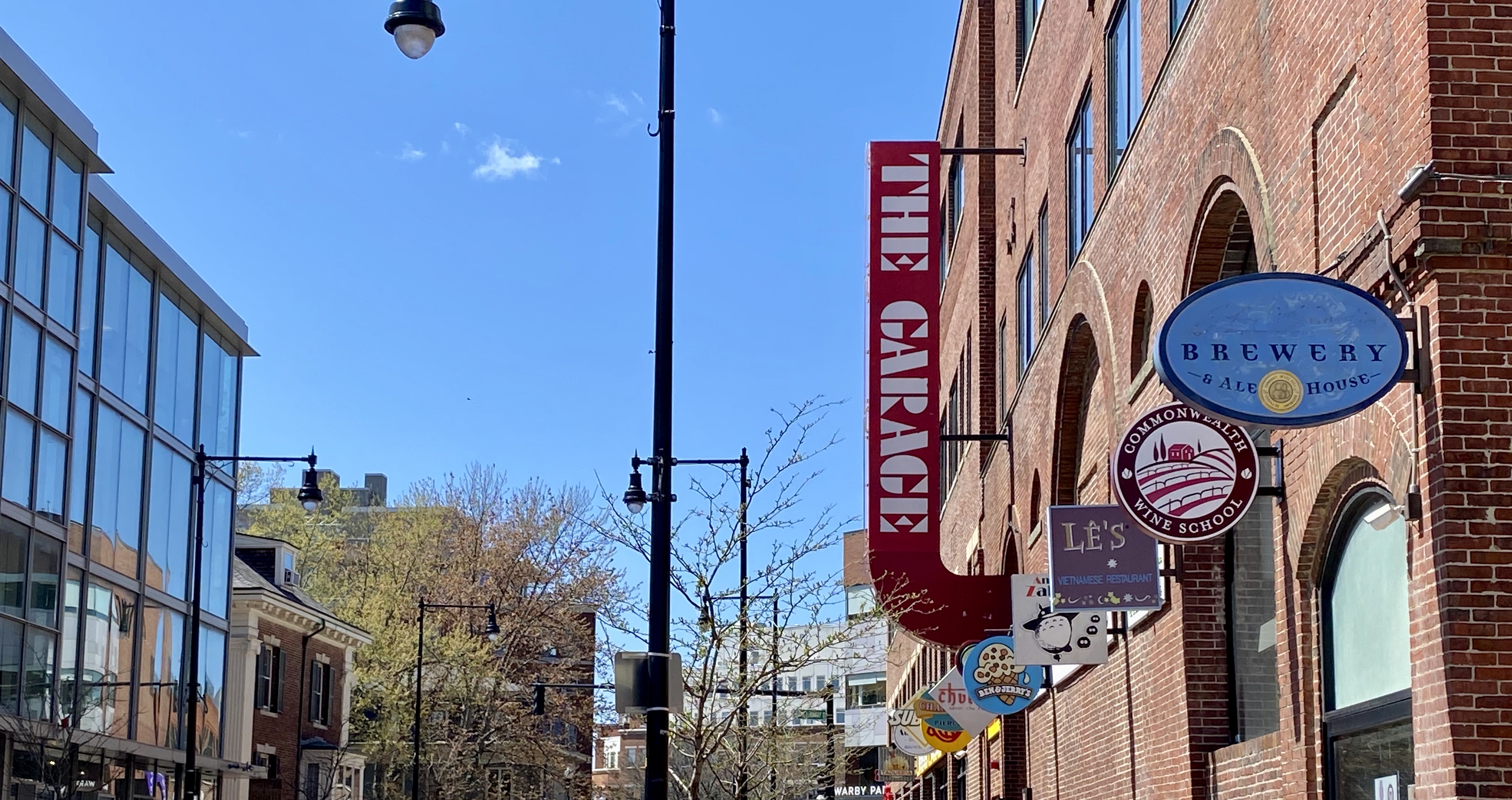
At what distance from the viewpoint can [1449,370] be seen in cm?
914

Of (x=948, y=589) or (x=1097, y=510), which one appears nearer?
(x=1097, y=510)

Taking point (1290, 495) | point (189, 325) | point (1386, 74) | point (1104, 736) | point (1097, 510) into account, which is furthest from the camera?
point (189, 325)

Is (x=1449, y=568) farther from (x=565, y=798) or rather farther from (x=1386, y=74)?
(x=565, y=798)

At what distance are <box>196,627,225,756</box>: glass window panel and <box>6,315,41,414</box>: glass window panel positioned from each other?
10930 millimetres

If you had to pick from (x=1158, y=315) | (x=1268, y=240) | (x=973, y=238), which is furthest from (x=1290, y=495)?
(x=973, y=238)

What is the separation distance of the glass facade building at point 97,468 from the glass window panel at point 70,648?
40 mm

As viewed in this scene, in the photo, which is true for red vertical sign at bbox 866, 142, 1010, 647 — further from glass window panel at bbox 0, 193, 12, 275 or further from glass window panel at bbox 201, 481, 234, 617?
glass window panel at bbox 201, 481, 234, 617

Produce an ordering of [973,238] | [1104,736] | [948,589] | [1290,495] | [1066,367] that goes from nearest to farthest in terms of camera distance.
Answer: [1290,495], [1104,736], [1066,367], [948,589], [973,238]

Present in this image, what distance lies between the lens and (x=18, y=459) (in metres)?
28.4

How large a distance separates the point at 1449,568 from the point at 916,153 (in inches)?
653

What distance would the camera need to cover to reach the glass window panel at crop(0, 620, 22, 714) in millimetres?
27609

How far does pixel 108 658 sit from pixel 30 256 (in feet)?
27.1

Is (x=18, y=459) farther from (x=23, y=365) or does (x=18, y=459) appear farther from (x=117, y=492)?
(x=117, y=492)

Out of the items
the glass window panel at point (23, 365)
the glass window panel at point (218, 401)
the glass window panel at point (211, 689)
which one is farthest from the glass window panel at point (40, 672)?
the glass window panel at point (218, 401)
